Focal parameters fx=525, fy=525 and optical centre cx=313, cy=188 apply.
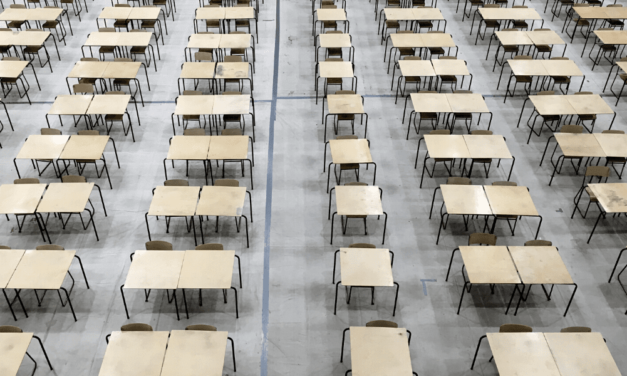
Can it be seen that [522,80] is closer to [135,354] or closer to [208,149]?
[208,149]

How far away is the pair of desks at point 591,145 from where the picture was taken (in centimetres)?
1139

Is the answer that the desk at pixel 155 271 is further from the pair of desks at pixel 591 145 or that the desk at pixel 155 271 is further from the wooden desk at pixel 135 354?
Answer: the pair of desks at pixel 591 145

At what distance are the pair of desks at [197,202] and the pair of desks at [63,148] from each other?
1968mm

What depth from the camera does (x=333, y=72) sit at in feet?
45.6

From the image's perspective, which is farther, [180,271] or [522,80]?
[522,80]

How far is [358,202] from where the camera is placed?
1020cm

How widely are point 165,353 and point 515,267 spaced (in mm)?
5828

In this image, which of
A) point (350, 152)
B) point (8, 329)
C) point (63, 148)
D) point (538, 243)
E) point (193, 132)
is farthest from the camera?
point (193, 132)

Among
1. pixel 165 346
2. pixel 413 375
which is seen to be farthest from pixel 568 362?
pixel 165 346

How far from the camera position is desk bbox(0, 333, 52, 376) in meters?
7.29

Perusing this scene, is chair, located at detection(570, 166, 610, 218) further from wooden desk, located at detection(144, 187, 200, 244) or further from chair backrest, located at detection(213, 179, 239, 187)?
wooden desk, located at detection(144, 187, 200, 244)

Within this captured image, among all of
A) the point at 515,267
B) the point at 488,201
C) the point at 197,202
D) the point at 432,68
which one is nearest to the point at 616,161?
the point at 488,201

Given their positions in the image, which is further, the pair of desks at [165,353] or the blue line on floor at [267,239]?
the blue line on floor at [267,239]

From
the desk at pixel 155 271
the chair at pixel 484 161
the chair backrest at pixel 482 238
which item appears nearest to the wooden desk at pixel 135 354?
the desk at pixel 155 271
